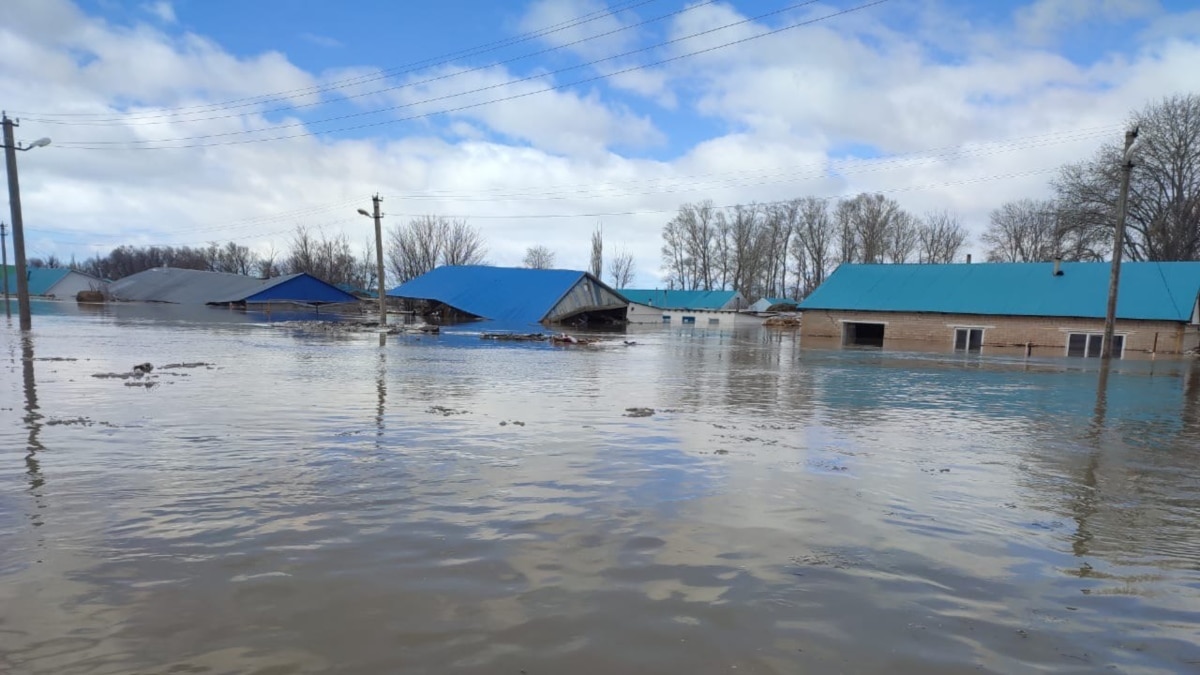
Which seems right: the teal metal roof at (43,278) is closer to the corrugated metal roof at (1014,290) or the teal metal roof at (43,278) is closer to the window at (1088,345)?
the corrugated metal roof at (1014,290)

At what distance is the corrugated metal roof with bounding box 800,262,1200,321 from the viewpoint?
33812 millimetres

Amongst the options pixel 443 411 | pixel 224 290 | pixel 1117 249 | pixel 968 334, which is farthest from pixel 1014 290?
pixel 224 290

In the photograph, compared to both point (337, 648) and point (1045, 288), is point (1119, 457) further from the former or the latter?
point (1045, 288)

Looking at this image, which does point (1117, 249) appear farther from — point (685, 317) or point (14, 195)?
point (685, 317)

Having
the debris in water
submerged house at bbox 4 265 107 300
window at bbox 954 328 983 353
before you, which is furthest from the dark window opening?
submerged house at bbox 4 265 107 300

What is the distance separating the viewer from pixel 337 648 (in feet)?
10.4

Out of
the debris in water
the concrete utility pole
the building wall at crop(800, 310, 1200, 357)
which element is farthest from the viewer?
the building wall at crop(800, 310, 1200, 357)

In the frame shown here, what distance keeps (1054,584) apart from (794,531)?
1.66 m

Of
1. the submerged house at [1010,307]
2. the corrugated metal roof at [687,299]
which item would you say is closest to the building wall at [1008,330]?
the submerged house at [1010,307]

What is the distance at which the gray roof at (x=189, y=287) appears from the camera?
71.0 m

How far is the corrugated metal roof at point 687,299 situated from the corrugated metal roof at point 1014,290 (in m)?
46.9

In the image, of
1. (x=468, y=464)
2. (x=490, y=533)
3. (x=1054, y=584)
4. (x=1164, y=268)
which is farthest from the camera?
(x=1164, y=268)

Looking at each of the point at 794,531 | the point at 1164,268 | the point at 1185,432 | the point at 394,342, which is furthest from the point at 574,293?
the point at 794,531

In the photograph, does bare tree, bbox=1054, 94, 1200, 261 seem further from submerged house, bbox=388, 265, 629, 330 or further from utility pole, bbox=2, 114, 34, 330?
utility pole, bbox=2, 114, 34, 330
